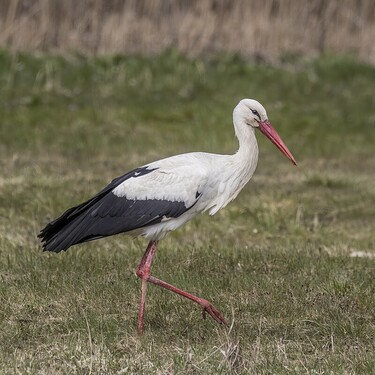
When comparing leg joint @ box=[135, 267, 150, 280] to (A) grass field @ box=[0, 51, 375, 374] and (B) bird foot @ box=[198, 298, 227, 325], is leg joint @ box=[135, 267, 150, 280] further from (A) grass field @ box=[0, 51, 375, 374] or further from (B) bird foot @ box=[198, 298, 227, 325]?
(B) bird foot @ box=[198, 298, 227, 325]

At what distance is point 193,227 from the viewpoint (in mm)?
8375

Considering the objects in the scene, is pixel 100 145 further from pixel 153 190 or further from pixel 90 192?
pixel 153 190

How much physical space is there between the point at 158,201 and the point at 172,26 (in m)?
9.55

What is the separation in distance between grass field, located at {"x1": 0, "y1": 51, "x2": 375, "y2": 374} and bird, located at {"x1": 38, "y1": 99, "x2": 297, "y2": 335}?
0.37 m

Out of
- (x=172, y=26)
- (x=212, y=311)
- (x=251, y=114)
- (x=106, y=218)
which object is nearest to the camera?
(x=212, y=311)

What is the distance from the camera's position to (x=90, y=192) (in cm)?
930

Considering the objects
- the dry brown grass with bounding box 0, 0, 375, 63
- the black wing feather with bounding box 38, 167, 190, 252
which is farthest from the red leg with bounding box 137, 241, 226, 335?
the dry brown grass with bounding box 0, 0, 375, 63

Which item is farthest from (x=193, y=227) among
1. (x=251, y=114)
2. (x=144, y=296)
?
(x=144, y=296)

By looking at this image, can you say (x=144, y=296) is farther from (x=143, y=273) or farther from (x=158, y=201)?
(x=158, y=201)

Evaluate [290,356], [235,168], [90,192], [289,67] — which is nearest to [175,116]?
[289,67]

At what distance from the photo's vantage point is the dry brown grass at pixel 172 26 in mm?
14484

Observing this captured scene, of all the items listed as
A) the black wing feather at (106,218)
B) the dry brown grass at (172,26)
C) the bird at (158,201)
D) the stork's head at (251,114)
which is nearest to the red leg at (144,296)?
the bird at (158,201)

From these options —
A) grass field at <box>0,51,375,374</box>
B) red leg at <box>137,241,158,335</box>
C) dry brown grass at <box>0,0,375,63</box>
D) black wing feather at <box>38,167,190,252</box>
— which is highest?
dry brown grass at <box>0,0,375,63</box>

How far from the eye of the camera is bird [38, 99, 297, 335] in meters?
5.63
